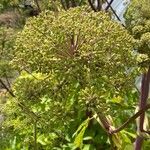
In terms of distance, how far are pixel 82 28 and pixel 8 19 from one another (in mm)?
10518

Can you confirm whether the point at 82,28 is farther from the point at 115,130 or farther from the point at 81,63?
the point at 115,130

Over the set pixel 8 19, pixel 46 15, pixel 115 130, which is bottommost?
pixel 115 130

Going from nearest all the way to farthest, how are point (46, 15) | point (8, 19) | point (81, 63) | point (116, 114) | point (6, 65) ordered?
point (81, 63) → point (46, 15) → point (116, 114) → point (6, 65) → point (8, 19)

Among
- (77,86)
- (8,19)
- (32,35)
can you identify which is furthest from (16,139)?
(8,19)

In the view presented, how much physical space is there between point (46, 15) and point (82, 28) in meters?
0.19

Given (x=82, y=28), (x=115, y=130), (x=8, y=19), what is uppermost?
(x=8, y=19)

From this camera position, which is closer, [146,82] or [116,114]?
[146,82]

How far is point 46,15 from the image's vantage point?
5.78 feet

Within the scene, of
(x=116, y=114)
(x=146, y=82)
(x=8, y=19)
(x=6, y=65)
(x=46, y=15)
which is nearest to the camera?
(x=46, y=15)

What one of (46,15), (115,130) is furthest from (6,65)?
(46,15)

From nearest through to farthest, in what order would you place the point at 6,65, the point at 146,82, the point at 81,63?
the point at 81,63 → the point at 146,82 → the point at 6,65

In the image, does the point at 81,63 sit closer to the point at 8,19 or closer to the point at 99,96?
the point at 99,96

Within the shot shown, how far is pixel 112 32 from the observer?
5.42 feet

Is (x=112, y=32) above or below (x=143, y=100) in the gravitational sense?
above
